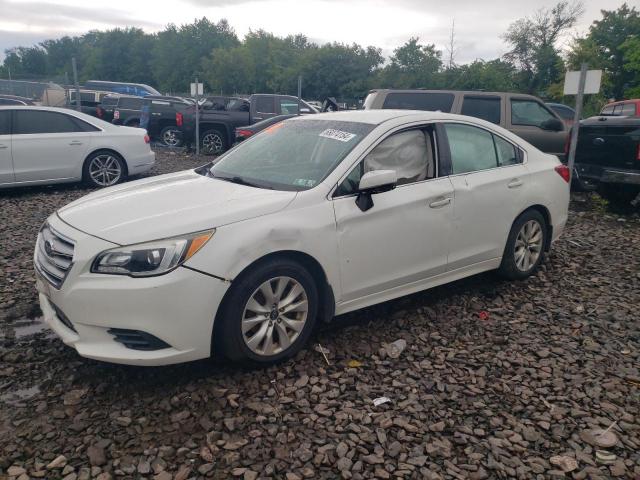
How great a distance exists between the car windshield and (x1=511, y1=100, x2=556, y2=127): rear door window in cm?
634

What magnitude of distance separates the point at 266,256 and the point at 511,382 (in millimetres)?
1749

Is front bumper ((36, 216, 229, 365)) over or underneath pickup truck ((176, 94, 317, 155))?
underneath

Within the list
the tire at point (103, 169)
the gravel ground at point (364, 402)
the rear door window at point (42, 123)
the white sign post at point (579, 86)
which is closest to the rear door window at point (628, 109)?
the white sign post at point (579, 86)

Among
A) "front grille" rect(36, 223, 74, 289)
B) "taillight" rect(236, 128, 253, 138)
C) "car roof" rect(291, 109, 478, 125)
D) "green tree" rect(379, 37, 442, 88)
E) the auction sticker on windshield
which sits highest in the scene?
"green tree" rect(379, 37, 442, 88)

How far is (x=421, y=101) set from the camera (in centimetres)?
955

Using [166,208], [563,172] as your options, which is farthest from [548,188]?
[166,208]

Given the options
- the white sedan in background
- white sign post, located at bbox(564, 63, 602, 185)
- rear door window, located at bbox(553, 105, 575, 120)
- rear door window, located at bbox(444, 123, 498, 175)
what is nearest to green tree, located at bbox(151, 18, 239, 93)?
rear door window, located at bbox(553, 105, 575, 120)

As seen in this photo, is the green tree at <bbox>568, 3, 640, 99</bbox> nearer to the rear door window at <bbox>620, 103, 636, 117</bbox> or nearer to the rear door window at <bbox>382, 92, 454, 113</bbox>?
the rear door window at <bbox>620, 103, 636, 117</bbox>

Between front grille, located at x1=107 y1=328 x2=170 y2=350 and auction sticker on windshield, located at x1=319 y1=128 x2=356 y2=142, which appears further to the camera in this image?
auction sticker on windshield, located at x1=319 y1=128 x2=356 y2=142

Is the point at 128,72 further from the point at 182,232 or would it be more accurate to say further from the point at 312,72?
the point at 182,232

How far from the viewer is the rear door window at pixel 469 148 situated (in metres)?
4.44

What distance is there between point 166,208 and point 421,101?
7.10m

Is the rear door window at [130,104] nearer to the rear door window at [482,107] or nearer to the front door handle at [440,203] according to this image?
the rear door window at [482,107]

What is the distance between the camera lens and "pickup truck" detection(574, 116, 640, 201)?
7609mm
